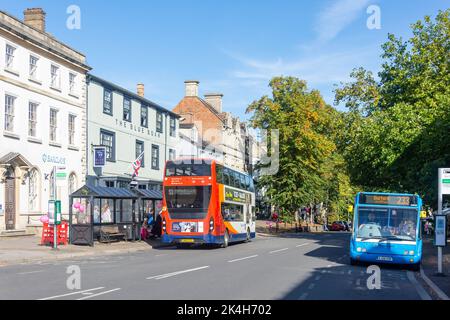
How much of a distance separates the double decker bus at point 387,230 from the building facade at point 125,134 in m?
22.8

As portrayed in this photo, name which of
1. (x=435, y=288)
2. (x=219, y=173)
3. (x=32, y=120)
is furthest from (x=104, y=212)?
(x=435, y=288)

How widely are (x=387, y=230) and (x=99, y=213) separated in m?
14.4

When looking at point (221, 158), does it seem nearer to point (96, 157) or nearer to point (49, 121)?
point (96, 157)

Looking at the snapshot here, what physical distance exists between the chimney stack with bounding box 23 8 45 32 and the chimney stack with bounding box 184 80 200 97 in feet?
119

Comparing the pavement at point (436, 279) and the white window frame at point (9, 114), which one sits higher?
the white window frame at point (9, 114)

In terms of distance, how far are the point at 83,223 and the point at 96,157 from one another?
39.2 ft

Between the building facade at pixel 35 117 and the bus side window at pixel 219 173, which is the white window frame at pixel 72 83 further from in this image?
the bus side window at pixel 219 173

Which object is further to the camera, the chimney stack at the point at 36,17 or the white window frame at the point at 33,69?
the chimney stack at the point at 36,17

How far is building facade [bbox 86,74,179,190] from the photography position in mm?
40000

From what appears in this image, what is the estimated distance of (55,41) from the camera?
3638 centimetres

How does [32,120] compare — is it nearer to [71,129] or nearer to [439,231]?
[71,129]

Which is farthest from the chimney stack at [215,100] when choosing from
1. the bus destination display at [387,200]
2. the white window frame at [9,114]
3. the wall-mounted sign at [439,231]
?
the wall-mounted sign at [439,231]

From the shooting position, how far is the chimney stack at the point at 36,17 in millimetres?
37250
